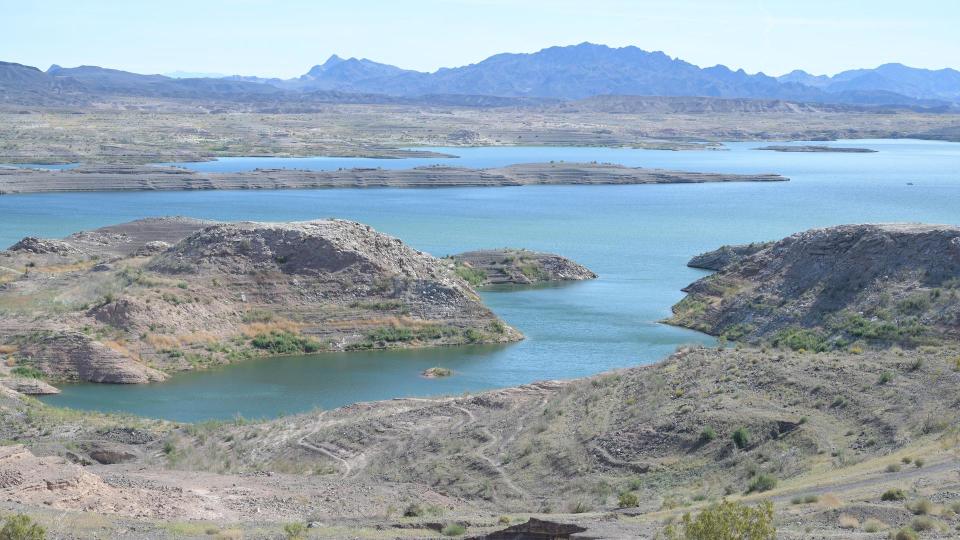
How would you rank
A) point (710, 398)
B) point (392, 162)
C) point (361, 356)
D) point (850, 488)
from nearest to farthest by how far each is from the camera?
point (850, 488), point (710, 398), point (361, 356), point (392, 162)

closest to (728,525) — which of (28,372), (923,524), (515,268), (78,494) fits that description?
(923,524)

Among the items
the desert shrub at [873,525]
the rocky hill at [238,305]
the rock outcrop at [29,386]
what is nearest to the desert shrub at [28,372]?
the rocky hill at [238,305]

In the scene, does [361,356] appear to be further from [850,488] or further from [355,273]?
[850,488]

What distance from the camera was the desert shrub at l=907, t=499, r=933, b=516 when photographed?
19.5m

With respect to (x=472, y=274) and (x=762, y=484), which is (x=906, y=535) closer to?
(x=762, y=484)

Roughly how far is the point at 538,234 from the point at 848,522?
85.5 metres

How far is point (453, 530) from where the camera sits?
72.2 feet

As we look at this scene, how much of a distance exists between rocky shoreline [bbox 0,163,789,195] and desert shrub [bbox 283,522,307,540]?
121621 millimetres

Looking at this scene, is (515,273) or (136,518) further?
(515,273)

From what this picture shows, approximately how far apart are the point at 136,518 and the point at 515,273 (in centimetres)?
5532

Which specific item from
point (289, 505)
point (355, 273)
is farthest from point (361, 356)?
point (289, 505)

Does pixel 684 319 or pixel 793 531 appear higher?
pixel 793 531

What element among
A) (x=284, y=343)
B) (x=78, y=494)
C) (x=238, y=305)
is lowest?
(x=284, y=343)

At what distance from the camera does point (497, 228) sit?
4289 inches
